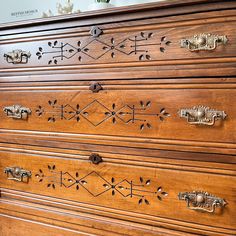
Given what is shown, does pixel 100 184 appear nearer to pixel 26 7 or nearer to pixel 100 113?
pixel 100 113

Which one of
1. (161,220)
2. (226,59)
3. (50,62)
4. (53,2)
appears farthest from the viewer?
(53,2)

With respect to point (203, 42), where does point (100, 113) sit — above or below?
below

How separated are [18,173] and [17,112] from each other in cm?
24

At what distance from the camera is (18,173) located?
1134mm

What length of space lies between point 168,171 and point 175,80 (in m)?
0.28

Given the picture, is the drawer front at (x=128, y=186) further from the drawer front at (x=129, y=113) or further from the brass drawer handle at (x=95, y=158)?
the drawer front at (x=129, y=113)

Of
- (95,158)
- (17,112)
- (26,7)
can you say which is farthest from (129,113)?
(26,7)

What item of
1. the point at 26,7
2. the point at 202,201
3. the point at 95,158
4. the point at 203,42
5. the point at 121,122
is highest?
the point at 26,7

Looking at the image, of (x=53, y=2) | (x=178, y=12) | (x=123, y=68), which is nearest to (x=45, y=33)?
(x=123, y=68)

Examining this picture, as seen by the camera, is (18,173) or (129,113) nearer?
(129,113)

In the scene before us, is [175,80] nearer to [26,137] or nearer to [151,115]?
[151,115]

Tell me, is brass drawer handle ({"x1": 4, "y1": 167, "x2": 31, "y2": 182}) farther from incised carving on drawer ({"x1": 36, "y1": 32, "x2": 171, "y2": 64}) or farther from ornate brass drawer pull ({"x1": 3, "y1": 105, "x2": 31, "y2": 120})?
incised carving on drawer ({"x1": 36, "y1": 32, "x2": 171, "y2": 64})

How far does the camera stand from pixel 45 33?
106cm

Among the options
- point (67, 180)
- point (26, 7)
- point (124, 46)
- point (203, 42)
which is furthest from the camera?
point (26, 7)
